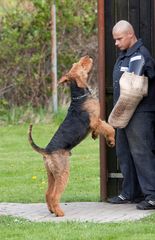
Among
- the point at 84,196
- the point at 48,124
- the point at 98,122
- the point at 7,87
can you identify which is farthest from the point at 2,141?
the point at 98,122

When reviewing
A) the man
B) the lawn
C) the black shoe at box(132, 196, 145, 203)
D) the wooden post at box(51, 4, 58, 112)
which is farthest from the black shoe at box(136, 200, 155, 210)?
the wooden post at box(51, 4, 58, 112)

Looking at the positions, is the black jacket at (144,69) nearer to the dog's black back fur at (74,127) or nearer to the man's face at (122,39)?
the man's face at (122,39)

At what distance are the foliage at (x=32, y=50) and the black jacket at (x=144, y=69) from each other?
10.2 metres

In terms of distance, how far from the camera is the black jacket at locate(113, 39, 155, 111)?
9.76 m

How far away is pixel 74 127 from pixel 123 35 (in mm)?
1173

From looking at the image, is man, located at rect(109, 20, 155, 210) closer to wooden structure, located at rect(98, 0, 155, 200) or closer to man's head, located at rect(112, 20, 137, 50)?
man's head, located at rect(112, 20, 137, 50)

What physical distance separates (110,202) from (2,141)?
7104 mm

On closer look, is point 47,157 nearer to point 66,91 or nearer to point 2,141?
point 2,141

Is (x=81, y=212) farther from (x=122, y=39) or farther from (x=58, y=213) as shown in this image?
(x=122, y=39)

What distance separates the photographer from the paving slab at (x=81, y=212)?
30.6ft

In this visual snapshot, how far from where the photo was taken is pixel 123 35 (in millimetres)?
9766

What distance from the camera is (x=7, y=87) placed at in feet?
67.1

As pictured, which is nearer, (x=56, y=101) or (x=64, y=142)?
(x=64, y=142)

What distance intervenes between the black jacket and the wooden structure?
304 millimetres
